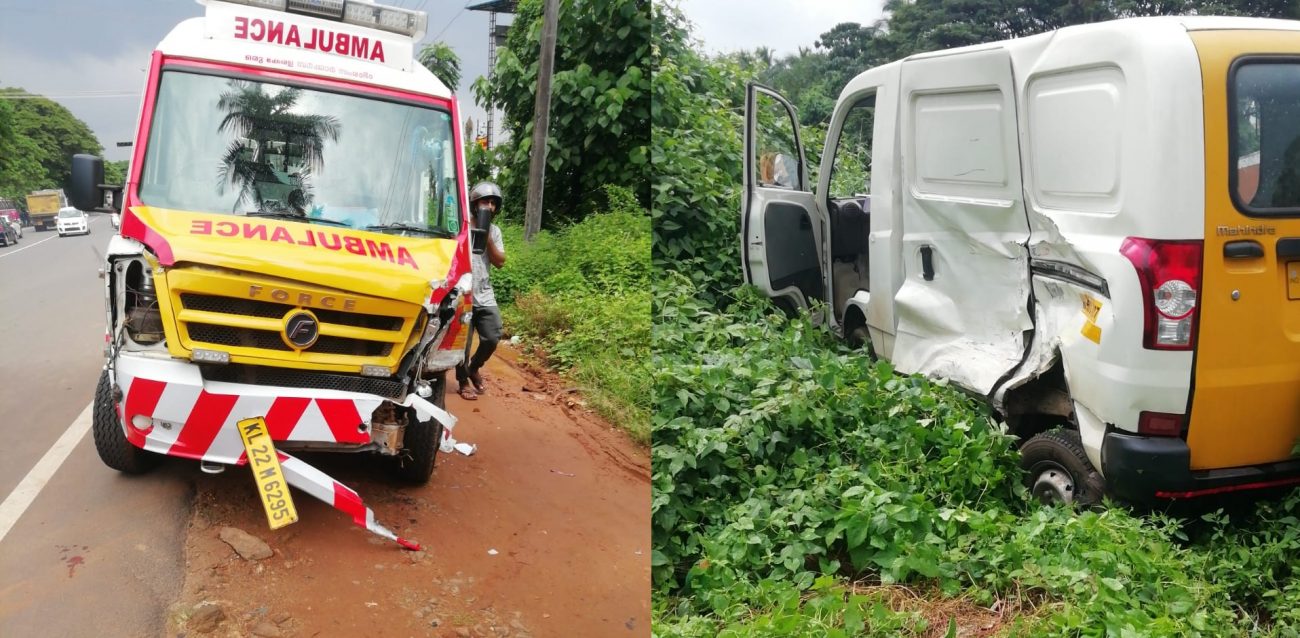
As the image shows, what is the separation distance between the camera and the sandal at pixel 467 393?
746cm

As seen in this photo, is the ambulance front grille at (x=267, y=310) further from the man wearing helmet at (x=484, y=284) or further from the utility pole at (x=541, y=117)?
the utility pole at (x=541, y=117)

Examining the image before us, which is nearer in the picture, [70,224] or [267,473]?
[267,473]

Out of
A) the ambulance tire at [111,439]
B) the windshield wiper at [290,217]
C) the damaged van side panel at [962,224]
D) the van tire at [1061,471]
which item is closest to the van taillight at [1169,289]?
the van tire at [1061,471]

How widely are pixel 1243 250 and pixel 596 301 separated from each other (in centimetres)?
658

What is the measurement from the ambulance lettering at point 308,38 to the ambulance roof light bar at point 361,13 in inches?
4.5

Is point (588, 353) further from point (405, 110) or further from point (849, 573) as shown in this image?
point (849, 573)

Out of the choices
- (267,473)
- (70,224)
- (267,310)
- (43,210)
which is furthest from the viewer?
(70,224)

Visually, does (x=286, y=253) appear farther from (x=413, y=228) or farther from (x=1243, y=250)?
(x=1243, y=250)

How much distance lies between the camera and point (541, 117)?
11.9 m

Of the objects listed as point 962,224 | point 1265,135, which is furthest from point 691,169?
point 1265,135

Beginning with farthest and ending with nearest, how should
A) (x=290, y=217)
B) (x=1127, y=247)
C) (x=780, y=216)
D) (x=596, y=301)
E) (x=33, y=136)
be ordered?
1. (x=33, y=136)
2. (x=596, y=301)
3. (x=780, y=216)
4. (x=290, y=217)
5. (x=1127, y=247)

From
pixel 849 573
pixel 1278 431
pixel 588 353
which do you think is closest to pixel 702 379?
pixel 849 573

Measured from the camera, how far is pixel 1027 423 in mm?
4754

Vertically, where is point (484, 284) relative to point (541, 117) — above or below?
below
